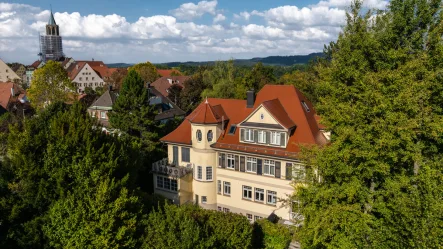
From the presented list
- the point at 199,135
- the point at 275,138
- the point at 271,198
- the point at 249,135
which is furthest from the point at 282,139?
the point at 199,135

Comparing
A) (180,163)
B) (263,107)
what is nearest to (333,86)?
(263,107)

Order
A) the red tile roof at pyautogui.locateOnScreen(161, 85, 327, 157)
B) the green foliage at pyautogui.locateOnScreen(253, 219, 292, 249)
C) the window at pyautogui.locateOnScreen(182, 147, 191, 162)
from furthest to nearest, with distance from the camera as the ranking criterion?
the window at pyautogui.locateOnScreen(182, 147, 191, 162) → the red tile roof at pyautogui.locateOnScreen(161, 85, 327, 157) → the green foliage at pyautogui.locateOnScreen(253, 219, 292, 249)

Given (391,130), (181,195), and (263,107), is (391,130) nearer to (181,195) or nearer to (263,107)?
(263,107)

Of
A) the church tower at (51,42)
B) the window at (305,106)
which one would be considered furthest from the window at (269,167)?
the church tower at (51,42)

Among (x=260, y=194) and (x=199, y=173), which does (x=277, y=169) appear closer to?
(x=260, y=194)

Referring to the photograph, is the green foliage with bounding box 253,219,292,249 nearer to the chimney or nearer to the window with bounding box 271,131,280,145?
the window with bounding box 271,131,280,145

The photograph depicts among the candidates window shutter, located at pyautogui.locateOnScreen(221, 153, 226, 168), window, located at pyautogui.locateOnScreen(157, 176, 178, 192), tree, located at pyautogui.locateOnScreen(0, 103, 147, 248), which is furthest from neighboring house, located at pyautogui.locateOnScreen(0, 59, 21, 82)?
window shutter, located at pyautogui.locateOnScreen(221, 153, 226, 168)
